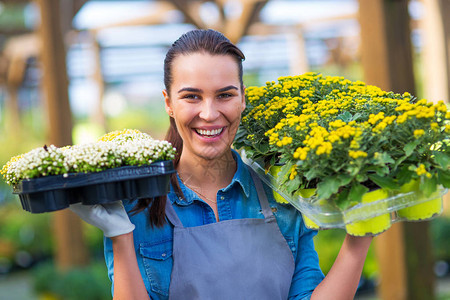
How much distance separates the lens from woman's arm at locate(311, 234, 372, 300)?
3.96ft

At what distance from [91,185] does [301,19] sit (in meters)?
7.73

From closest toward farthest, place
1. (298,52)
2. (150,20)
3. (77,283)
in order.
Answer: (77,283)
(150,20)
(298,52)

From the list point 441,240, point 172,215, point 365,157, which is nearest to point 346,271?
point 365,157

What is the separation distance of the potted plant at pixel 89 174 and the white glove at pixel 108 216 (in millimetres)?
32

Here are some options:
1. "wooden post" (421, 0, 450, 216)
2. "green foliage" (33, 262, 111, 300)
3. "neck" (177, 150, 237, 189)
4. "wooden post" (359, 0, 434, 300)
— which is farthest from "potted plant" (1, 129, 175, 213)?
"wooden post" (421, 0, 450, 216)

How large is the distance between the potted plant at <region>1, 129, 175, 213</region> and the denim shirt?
0.57 ft

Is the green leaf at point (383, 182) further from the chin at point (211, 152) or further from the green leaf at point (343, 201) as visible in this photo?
the chin at point (211, 152)

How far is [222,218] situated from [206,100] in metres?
0.31

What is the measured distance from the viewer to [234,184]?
1350mm

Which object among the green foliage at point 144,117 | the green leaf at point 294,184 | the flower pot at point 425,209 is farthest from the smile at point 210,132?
the green foliage at point 144,117

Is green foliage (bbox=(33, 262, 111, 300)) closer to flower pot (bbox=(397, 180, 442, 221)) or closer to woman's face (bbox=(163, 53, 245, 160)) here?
woman's face (bbox=(163, 53, 245, 160))

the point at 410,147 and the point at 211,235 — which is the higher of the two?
the point at 410,147

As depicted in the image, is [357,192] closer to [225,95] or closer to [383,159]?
[383,159]

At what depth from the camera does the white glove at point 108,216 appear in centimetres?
110
